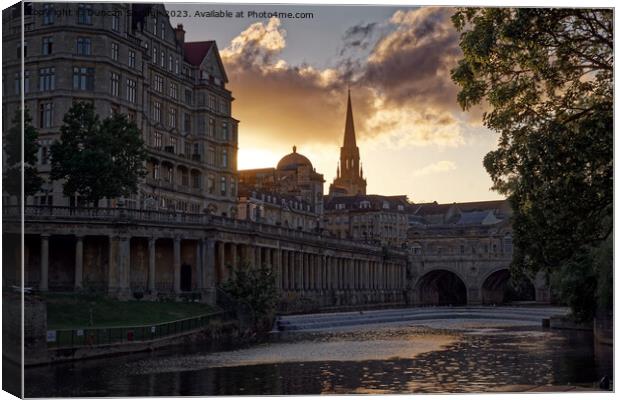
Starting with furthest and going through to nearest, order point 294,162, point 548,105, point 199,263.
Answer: point 294,162 → point 199,263 → point 548,105

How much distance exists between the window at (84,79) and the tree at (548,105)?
3901 centimetres

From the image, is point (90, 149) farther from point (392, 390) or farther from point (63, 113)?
point (392, 390)

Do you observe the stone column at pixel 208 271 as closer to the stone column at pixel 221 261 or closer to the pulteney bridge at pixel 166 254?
the pulteney bridge at pixel 166 254

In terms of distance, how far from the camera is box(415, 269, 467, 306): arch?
135000 mm

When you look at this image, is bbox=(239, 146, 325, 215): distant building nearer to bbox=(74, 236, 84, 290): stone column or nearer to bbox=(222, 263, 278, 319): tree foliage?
bbox=(222, 263, 278, 319): tree foliage

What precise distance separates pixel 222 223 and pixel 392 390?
4176cm

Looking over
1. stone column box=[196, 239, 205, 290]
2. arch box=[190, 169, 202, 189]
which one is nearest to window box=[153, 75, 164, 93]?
arch box=[190, 169, 202, 189]

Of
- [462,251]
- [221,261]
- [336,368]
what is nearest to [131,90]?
[221,261]

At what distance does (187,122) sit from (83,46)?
19.8 m

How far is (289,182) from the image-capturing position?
126438mm

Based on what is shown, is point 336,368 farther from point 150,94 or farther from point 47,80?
point 150,94

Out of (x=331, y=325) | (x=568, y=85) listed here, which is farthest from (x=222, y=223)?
(x=568, y=85)

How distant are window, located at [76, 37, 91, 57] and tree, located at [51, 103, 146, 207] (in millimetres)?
3862

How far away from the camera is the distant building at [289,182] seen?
11944 centimetres
